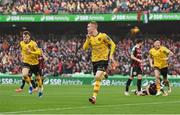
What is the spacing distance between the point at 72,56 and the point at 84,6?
4.08 m

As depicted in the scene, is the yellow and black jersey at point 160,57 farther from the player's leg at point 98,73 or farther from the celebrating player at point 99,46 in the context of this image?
the player's leg at point 98,73

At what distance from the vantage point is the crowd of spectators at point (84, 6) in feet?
143

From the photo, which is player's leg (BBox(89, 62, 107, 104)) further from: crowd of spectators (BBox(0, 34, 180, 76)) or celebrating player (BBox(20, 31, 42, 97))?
crowd of spectators (BBox(0, 34, 180, 76))

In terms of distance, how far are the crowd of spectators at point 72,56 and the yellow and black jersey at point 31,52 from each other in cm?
1700

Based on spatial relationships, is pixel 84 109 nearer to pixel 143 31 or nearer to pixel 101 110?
pixel 101 110

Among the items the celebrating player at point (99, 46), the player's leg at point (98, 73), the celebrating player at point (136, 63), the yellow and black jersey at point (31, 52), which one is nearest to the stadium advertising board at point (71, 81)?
the celebrating player at point (136, 63)

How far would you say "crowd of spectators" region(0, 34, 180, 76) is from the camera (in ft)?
134

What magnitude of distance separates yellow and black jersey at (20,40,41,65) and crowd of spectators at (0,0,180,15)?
21374 mm

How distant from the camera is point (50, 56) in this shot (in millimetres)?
44656

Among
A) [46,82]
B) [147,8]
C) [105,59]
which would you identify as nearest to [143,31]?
[147,8]

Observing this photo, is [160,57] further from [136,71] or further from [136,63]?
[136,71]

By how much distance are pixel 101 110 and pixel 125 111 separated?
60cm

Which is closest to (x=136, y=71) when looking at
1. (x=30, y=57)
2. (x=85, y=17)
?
(x=30, y=57)

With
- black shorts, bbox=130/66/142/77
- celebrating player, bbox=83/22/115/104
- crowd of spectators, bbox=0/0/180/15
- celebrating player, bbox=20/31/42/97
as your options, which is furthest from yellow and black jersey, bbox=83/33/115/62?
crowd of spectators, bbox=0/0/180/15
